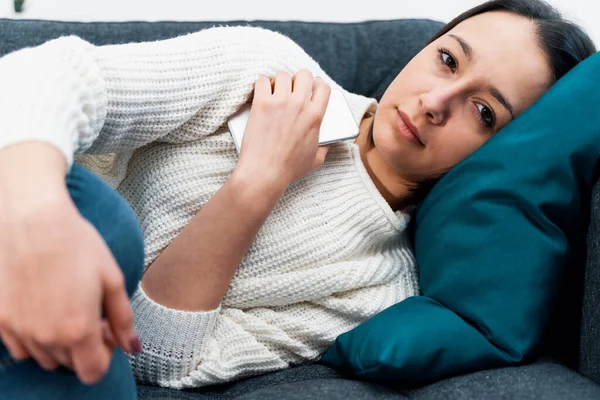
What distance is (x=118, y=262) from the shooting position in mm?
532

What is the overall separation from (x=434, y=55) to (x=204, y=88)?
39 centimetres

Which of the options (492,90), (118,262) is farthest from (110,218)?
(492,90)

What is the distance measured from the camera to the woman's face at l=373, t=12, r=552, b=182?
0.96 meters

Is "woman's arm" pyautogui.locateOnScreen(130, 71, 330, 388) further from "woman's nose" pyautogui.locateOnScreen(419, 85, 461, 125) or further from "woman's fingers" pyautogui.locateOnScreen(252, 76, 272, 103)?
"woman's nose" pyautogui.locateOnScreen(419, 85, 461, 125)

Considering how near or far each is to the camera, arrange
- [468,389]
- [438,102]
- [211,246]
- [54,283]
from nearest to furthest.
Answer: [54,283], [468,389], [211,246], [438,102]

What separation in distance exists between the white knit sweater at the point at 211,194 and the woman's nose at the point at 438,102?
13 cm

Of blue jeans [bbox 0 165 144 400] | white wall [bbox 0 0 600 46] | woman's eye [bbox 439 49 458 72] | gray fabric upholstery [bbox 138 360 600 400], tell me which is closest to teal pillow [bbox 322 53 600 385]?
gray fabric upholstery [bbox 138 360 600 400]

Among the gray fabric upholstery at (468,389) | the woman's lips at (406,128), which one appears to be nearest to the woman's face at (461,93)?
the woman's lips at (406,128)

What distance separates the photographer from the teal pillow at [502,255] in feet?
2.67

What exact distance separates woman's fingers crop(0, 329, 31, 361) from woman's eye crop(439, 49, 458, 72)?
2.47 feet

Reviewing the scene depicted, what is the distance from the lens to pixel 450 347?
808 mm

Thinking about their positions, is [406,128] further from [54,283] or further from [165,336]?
[54,283]

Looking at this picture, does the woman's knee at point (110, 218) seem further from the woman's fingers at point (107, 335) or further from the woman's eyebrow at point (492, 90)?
the woman's eyebrow at point (492, 90)

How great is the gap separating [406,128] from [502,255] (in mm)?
246
